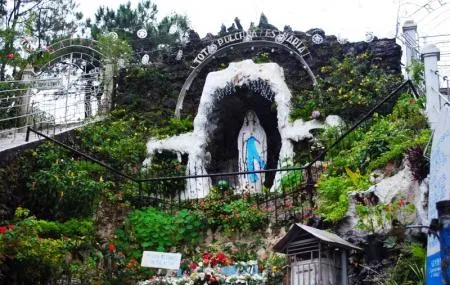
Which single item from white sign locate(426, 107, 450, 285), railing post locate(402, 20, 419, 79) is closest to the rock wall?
railing post locate(402, 20, 419, 79)

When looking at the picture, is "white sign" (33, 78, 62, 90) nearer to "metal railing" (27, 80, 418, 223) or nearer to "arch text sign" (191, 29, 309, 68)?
"metal railing" (27, 80, 418, 223)

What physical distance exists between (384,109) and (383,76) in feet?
4.04

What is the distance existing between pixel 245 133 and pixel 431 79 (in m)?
7.47

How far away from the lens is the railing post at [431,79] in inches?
380

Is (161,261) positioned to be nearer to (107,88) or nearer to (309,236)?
(309,236)

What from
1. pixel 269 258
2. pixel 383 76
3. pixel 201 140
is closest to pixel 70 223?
pixel 269 258

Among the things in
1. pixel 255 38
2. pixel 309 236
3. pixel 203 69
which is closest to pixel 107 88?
pixel 203 69

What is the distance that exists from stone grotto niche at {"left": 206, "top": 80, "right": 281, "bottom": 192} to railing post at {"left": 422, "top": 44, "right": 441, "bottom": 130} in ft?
20.6

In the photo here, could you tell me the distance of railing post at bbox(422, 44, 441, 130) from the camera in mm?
9641

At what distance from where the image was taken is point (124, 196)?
12734mm

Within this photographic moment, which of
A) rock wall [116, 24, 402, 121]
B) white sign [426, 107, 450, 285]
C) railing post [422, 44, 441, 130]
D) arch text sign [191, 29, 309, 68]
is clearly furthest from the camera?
arch text sign [191, 29, 309, 68]

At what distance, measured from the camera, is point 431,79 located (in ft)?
32.0

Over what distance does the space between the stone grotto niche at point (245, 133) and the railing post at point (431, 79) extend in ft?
20.6

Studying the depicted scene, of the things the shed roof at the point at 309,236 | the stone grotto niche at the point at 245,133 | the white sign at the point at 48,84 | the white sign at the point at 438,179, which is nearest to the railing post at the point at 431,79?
the white sign at the point at 438,179
